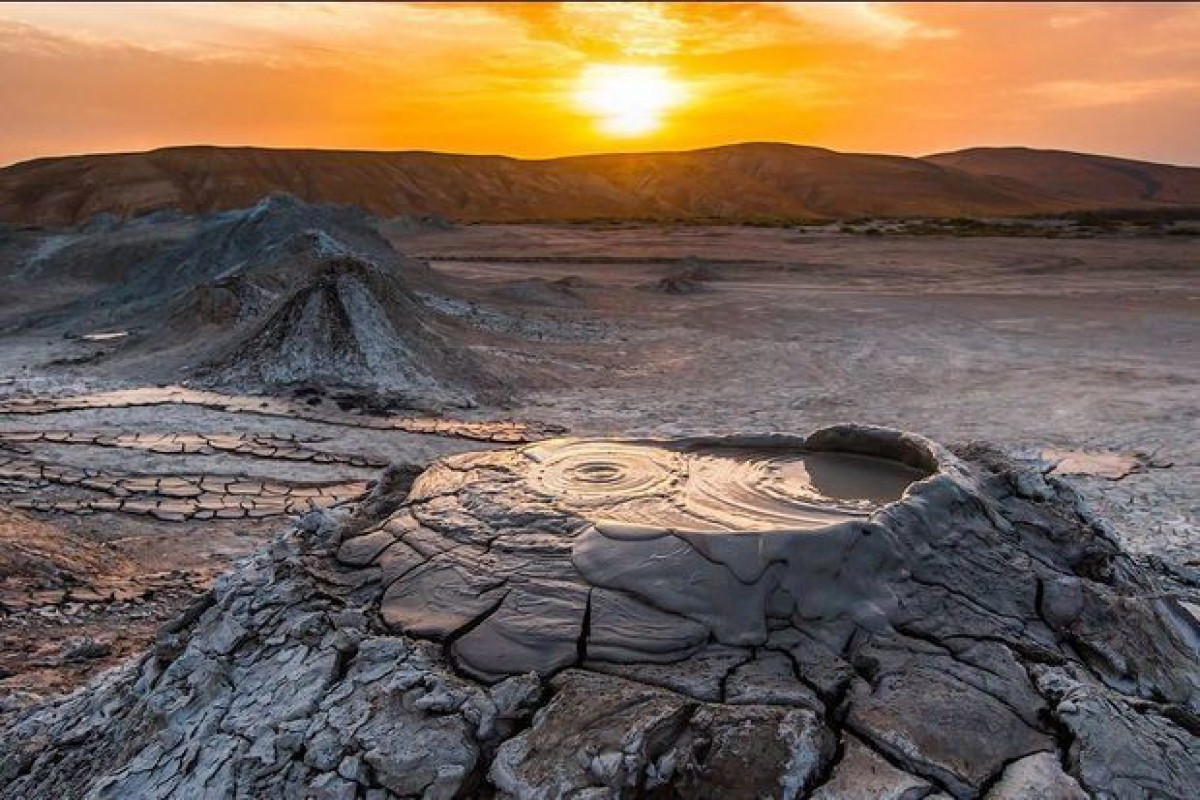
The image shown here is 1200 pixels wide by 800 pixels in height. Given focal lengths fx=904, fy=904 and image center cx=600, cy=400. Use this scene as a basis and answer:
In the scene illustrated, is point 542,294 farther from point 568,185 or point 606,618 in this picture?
point 568,185

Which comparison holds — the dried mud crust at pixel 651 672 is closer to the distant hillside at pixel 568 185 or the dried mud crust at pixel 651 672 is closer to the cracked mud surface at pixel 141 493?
the cracked mud surface at pixel 141 493

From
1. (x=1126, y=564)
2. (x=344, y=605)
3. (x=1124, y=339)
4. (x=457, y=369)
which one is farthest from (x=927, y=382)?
(x=344, y=605)

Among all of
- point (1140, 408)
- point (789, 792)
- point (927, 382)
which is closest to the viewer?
point (789, 792)

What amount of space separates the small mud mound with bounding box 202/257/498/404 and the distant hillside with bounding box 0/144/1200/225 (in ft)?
125

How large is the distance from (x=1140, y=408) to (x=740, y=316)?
708cm

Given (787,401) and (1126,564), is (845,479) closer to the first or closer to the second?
(1126,564)

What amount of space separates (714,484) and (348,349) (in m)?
6.67

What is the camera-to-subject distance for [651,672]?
8.43 ft

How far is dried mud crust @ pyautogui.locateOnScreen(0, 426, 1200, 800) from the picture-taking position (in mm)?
2311

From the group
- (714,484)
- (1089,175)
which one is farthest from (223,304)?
(1089,175)

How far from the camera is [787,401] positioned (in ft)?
29.5

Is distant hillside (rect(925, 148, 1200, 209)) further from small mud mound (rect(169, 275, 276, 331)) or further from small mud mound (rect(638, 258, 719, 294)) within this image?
small mud mound (rect(169, 275, 276, 331))

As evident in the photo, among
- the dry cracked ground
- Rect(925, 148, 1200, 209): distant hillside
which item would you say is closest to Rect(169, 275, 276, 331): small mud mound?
the dry cracked ground

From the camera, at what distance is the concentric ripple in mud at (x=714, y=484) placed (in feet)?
10.6
